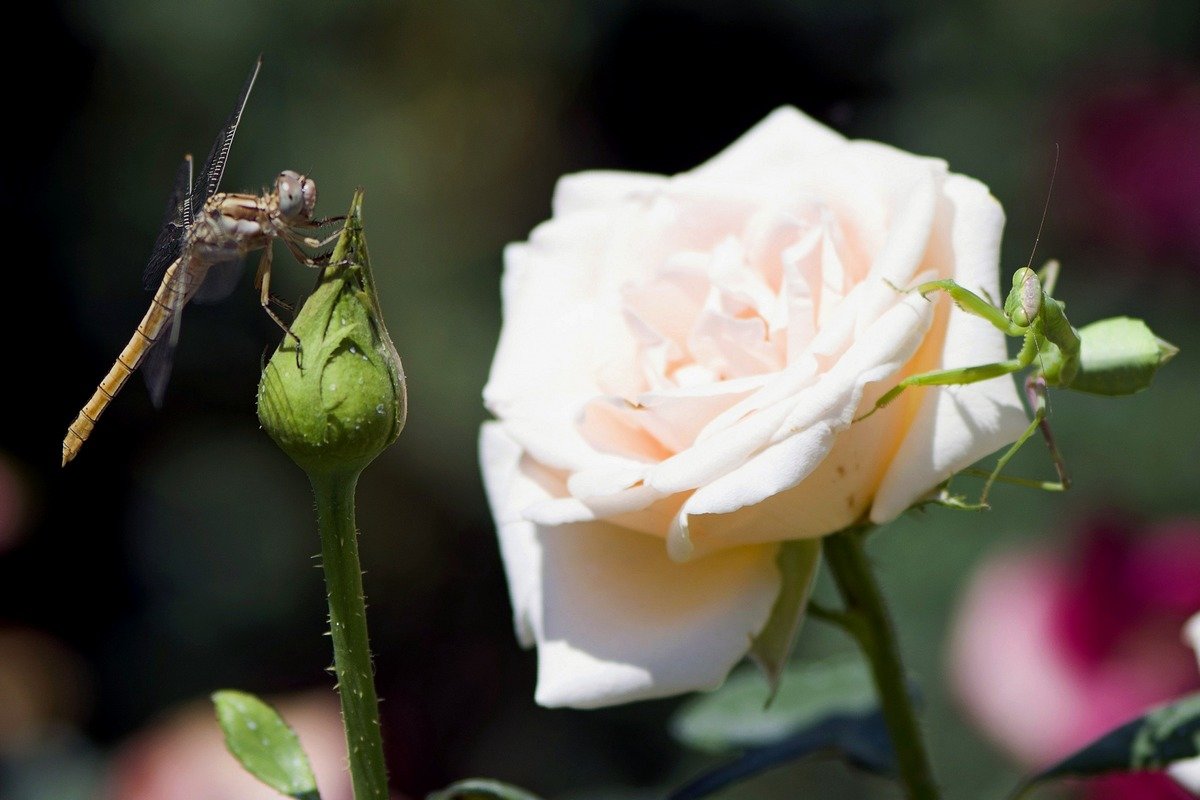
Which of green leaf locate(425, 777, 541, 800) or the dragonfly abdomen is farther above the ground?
the dragonfly abdomen

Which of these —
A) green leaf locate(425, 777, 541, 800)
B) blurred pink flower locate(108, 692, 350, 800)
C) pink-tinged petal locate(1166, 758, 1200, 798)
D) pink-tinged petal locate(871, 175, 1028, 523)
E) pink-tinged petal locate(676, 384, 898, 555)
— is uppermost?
pink-tinged petal locate(871, 175, 1028, 523)

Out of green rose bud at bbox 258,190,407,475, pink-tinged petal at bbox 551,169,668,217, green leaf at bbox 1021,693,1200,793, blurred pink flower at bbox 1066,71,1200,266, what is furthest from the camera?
blurred pink flower at bbox 1066,71,1200,266

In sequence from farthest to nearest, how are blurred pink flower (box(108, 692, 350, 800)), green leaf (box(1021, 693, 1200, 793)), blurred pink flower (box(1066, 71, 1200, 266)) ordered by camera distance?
blurred pink flower (box(1066, 71, 1200, 266))
blurred pink flower (box(108, 692, 350, 800))
green leaf (box(1021, 693, 1200, 793))

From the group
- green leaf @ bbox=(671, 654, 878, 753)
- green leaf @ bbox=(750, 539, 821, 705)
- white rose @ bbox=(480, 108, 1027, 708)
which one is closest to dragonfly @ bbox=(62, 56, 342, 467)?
white rose @ bbox=(480, 108, 1027, 708)

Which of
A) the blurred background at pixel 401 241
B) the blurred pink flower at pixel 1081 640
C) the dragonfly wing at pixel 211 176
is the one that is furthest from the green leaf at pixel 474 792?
the blurred background at pixel 401 241

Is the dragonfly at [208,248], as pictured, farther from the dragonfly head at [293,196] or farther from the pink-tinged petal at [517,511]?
the pink-tinged petal at [517,511]

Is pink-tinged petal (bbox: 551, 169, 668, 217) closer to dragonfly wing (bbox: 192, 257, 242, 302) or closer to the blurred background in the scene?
dragonfly wing (bbox: 192, 257, 242, 302)

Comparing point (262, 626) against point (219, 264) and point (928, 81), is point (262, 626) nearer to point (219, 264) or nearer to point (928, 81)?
point (928, 81)

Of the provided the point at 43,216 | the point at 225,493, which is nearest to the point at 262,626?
the point at 225,493
